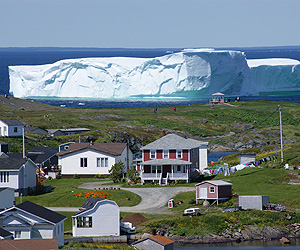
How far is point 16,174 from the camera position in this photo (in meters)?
48.6

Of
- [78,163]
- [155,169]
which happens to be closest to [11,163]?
[78,163]

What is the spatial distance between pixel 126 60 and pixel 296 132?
213 ft

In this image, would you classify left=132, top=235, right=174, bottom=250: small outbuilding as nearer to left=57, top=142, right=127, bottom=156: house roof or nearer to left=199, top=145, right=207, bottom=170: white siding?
left=57, top=142, right=127, bottom=156: house roof

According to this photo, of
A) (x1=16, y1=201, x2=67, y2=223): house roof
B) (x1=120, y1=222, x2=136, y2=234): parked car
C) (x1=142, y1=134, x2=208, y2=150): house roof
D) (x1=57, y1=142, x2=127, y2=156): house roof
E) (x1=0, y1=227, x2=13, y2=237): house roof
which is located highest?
(x1=142, y1=134, x2=208, y2=150): house roof

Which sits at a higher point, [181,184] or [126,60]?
[126,60]

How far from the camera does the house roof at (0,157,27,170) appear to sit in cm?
4872

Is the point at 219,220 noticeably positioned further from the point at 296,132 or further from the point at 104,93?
the point at 104,93

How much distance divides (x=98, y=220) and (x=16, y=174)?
42.5 feet

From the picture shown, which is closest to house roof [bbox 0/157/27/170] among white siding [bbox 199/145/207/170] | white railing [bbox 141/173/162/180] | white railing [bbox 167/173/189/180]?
white railing [bbox 141/173/162/180]

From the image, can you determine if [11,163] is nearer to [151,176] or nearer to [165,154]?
[151,176]

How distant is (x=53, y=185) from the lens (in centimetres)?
5469

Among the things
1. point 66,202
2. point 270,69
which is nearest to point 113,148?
point 66,202

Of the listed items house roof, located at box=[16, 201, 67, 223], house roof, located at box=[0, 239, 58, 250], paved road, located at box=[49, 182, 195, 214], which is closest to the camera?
house roof, located at box=[0, 239, 58, 250]

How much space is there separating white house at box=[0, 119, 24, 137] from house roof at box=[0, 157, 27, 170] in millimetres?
27748
